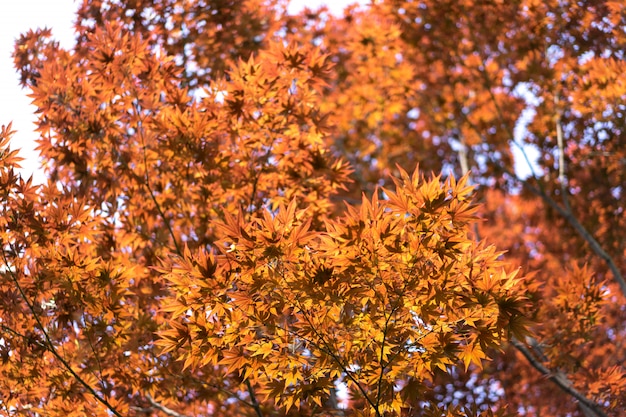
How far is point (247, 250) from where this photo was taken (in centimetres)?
304

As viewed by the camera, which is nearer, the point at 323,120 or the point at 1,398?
the point at 1,398

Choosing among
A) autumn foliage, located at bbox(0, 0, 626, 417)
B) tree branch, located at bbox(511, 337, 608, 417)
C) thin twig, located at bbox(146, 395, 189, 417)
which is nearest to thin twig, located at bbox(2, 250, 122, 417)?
autumn foliage, located at bbox(0, 0, 626, 417)

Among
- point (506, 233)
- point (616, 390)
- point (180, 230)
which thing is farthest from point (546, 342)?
point (506, 233)

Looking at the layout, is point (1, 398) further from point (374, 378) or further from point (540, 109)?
point (540, 109)

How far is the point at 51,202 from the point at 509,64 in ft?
28.9

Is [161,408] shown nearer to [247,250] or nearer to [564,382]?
[247,250]

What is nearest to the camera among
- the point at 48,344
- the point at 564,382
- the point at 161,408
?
the point at 48,344

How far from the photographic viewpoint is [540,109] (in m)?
9.58

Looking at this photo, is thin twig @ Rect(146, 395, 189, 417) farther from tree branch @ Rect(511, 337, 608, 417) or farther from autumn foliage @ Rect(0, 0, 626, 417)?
tree branch @ Rect(511, 337, 608, 417)

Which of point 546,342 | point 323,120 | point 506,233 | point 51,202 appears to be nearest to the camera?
point 51,202

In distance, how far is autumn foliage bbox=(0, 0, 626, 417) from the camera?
10.1 feet

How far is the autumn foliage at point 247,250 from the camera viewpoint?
3074 millimetres

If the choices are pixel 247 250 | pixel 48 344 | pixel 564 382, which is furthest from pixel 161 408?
pixel 564 382

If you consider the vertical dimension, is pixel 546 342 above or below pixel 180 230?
below
